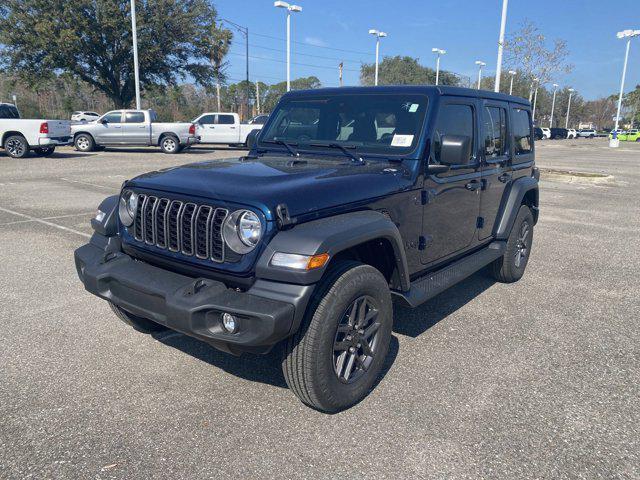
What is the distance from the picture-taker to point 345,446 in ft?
8.99

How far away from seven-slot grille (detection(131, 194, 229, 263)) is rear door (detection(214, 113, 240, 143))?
21.5 m

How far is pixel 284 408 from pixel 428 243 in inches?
64.2

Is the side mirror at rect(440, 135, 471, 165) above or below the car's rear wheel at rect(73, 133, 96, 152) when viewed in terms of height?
above

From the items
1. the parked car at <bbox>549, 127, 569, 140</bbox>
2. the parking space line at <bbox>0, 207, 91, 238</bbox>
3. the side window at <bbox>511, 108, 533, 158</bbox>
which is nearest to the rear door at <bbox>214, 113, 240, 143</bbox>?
the parking space line at <bbox>0, 207, 91, 238</bbox>

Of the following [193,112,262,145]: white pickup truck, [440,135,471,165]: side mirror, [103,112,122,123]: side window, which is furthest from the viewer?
[193,112,262,145]: white pickup truck

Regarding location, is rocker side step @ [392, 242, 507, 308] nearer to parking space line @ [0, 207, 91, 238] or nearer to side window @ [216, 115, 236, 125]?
parking space line @ [0, 207, 91, 238]

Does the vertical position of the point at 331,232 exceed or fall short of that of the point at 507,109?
it falls short

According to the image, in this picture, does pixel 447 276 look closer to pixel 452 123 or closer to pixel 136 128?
pixel 452 123

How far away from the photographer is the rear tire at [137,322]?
12.5 feet

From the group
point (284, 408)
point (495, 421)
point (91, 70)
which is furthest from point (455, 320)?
point (91, 70)

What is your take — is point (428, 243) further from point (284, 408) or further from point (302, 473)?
point (302, 473)

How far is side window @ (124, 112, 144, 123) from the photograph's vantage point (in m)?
21.6

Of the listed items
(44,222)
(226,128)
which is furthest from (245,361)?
(226,128)

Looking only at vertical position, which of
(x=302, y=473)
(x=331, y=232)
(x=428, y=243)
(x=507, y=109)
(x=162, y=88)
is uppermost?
(x=162, y=88)
